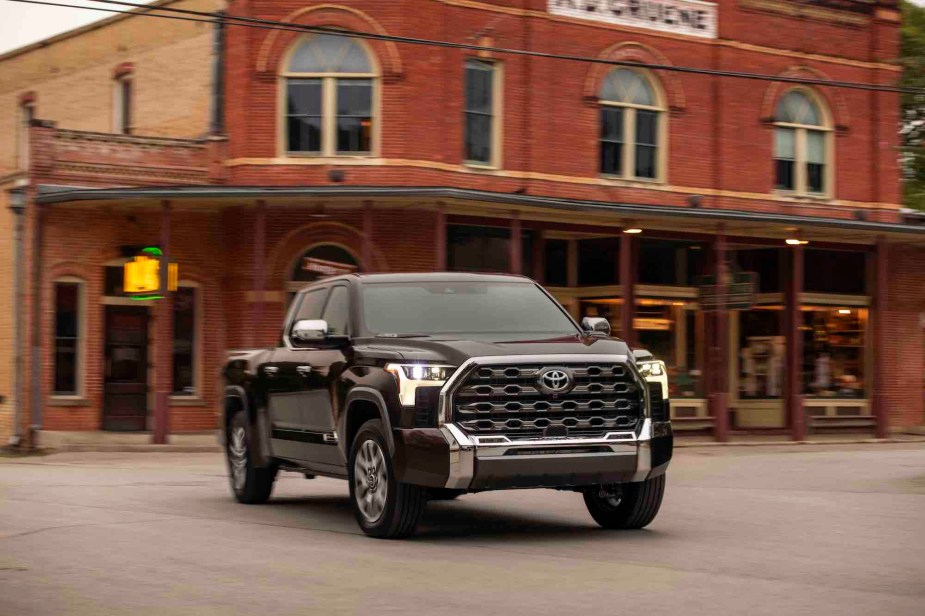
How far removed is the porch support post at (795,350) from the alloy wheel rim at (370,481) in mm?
18744

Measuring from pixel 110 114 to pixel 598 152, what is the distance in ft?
35.6

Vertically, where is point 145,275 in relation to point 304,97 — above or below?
below

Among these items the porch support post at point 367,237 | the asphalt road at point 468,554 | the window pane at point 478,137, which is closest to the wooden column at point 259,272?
the porch support post at point 367,237

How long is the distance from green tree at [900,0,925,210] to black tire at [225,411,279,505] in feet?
65.9

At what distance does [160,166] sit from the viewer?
2692 cm

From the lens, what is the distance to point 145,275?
26172 millimetres

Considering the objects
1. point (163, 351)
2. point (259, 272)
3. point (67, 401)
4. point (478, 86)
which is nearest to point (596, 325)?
point (259, 272)

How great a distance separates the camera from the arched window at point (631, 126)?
29250 mm

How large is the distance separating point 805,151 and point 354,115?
10563mm

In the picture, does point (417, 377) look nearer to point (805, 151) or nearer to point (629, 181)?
point (629, 181)

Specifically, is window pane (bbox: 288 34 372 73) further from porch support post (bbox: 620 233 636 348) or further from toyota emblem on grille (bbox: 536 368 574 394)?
toyota emblem on grille (bbox: 536 368 574 394)

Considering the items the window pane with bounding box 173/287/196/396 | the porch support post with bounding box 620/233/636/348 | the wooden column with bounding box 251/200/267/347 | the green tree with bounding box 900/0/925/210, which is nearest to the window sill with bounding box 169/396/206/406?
the window pane with bounding box 173/287/196/396

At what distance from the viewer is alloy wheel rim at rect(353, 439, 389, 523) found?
10.5 metres

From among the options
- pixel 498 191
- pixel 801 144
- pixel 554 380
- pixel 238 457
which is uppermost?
pixel 801 144
